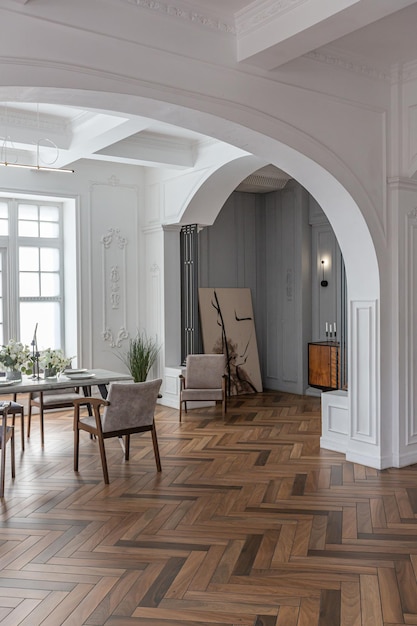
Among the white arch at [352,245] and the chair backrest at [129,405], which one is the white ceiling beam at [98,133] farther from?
the chair backrest at [129,405]

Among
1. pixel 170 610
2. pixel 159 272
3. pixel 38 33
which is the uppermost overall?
pixel 38 33

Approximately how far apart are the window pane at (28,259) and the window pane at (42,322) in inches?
18.9

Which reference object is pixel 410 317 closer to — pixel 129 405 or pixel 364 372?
pixel 364 372

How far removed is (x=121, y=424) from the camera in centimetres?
519

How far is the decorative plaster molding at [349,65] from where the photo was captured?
193 inches

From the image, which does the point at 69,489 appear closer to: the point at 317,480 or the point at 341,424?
the point at 317,480

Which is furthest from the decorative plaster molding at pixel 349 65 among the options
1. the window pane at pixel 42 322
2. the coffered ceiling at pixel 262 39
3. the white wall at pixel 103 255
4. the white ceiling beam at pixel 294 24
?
the window pane at pixel 42 322

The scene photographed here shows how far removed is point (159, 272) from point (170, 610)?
20.1ft

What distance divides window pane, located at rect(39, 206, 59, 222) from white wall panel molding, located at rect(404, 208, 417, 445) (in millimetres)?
5106

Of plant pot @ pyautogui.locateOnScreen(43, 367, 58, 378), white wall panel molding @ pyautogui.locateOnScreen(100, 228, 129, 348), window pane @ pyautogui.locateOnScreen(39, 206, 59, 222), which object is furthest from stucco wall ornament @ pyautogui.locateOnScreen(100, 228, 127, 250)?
plant pot @ pyautogui.locateOnScreen(43, 367, 58, 378)

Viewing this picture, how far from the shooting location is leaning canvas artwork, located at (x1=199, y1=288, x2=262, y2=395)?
29.9 ft

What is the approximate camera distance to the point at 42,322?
8578mm

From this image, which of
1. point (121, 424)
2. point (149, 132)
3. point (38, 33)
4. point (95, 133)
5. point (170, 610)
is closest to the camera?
point (170, 610)

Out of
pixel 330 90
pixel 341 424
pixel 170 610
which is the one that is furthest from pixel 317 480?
pixel 330 90
